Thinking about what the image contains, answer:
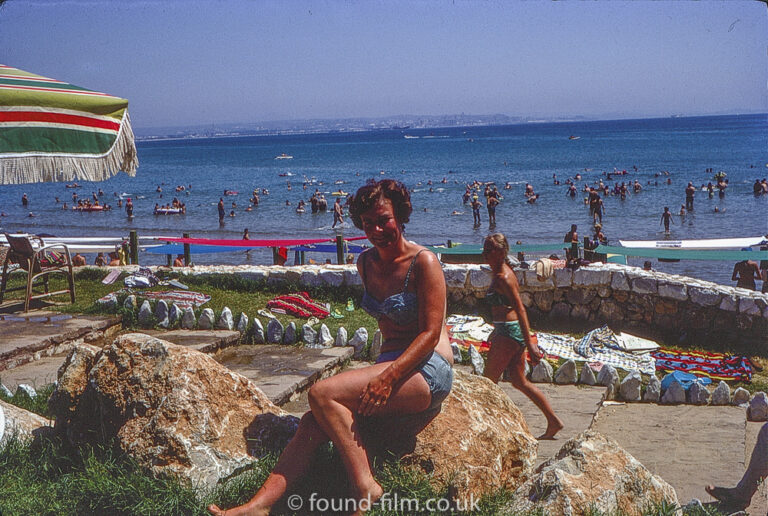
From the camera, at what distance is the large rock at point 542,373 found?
7152mm

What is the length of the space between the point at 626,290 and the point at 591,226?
938 inches

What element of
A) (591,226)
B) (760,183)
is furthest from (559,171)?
(591,226)

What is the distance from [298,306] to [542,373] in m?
3.79

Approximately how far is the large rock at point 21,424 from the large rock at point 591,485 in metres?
2.71

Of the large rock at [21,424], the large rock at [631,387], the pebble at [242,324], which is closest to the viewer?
the large rock at [21,424]

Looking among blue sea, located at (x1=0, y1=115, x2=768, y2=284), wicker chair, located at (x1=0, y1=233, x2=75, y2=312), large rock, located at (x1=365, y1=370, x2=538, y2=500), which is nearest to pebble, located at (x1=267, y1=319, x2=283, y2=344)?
wicker chair, located at (x1=0, y1=233, x2=75, y2=312)

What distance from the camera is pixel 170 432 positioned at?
140 inches

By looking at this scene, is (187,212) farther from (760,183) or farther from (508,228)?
(760,183)

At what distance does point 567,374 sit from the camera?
710 cm

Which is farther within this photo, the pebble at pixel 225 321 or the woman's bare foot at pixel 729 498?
the pebble at pixel 225 321

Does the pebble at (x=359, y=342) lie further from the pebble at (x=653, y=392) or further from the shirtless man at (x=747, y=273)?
the shirtless man at (x=747, y=273)

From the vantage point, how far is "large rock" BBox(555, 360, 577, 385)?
7.07m

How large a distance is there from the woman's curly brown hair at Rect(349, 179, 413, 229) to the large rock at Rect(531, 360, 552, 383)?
160 inches

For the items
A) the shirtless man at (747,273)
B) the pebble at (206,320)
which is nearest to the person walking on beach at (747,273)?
the shirtless man at (747,273)
